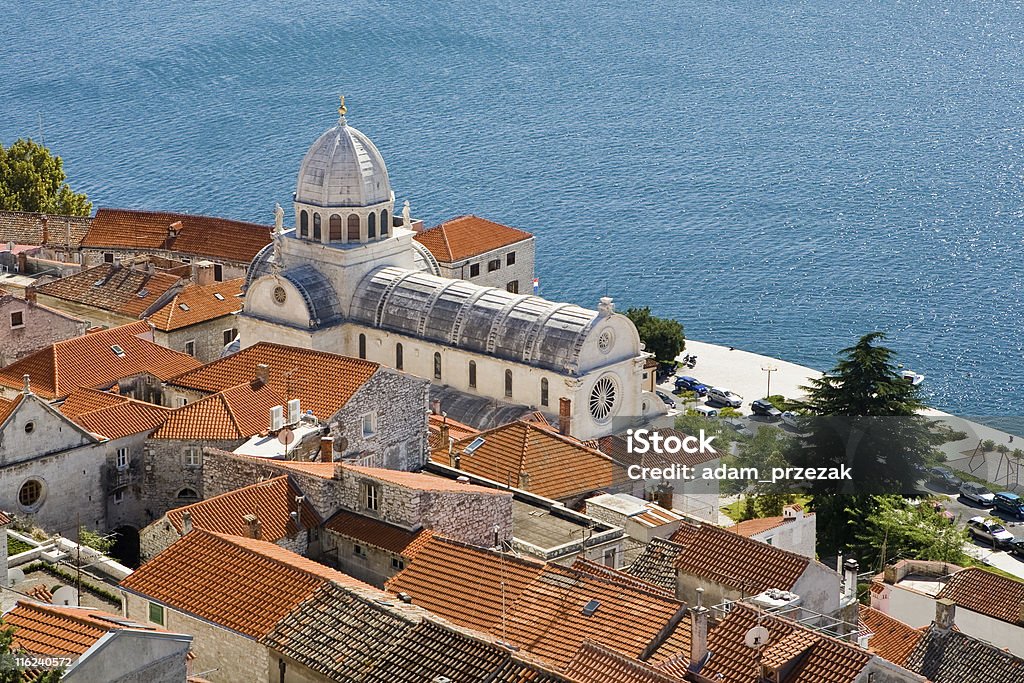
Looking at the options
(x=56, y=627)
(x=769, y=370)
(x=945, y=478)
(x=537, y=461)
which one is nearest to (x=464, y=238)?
(x=769, y=370)

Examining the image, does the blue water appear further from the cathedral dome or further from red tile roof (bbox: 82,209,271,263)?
the cathedral dome

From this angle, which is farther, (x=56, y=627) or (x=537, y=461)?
(x=537, y=461)

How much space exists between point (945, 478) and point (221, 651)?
145 ft

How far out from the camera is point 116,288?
80875 millimetres

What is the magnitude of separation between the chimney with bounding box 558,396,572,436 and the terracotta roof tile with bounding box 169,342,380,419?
11481 mm

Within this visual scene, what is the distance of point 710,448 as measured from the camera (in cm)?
7012

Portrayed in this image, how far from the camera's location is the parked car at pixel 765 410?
89.0 meters

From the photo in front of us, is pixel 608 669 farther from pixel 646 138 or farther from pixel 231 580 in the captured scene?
pixel 646 138

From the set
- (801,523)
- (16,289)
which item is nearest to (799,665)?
(801,523)

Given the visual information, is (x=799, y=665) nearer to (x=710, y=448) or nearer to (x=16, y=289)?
(x=710, y=448)

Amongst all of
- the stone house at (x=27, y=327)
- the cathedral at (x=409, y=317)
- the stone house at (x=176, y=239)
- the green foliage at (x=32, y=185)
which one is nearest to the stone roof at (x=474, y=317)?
the cathedral at (x=409, y=317)

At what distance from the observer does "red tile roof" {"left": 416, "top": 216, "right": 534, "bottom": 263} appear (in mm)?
86125

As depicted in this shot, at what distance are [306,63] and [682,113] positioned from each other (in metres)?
37.3

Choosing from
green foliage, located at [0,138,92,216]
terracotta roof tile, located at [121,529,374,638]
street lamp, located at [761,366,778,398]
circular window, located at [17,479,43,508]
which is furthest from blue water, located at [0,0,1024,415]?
terracotta roof tile, located at [121,529,374,638]
